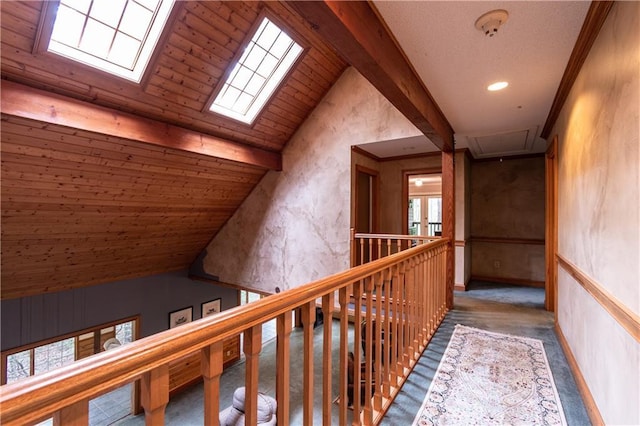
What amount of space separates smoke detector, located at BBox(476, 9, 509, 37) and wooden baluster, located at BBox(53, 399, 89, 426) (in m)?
2.26

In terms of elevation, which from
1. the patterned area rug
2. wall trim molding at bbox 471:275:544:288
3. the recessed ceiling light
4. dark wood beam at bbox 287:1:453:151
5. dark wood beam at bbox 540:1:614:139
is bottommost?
the patterned area rug

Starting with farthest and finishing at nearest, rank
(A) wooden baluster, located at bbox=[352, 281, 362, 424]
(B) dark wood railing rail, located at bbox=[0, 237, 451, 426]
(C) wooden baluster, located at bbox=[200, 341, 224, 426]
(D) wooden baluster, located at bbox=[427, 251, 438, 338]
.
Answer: (D) wooden baluster, located at bbox=[427, 251, 438, 338] < (A) wooden baluster, located at bbox=[352, 281, 362, 424] < (C) wooden baluster, located at bbox=[200, 341, 224, 426] < (B) dark wood railing rail, located at bbox=[0, 237, 451, 426]

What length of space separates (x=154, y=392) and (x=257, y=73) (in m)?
4.11

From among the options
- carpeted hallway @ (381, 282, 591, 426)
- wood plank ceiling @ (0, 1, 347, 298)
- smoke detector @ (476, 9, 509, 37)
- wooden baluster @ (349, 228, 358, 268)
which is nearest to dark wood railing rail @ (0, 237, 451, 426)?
carpeted hallway @ (381, 282, 591, 426)

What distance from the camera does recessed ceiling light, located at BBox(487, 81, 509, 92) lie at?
2514 millimetres

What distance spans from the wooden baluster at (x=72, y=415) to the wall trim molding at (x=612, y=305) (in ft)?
5.73

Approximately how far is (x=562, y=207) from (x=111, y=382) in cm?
346

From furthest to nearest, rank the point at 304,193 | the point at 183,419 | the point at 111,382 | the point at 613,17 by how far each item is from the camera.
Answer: the point at 304,193 < the point at 183,419 < the point at 613,17 < the point at 111,382

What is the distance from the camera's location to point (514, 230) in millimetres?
5422

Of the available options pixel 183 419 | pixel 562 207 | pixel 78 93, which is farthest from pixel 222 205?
pixel 562 207

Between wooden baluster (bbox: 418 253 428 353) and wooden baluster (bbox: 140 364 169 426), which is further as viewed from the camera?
wooden baluster (bbox: 418 253 428 353)

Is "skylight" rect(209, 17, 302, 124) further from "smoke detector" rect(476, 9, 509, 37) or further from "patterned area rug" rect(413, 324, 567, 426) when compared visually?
"patterned area rug" rect(413, 324, 567, 426)

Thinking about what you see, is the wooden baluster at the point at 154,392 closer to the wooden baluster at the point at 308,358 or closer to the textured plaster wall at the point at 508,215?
the wooden baluster at the point at 308,358

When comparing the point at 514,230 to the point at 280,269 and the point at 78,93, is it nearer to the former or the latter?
the point at 280,269
